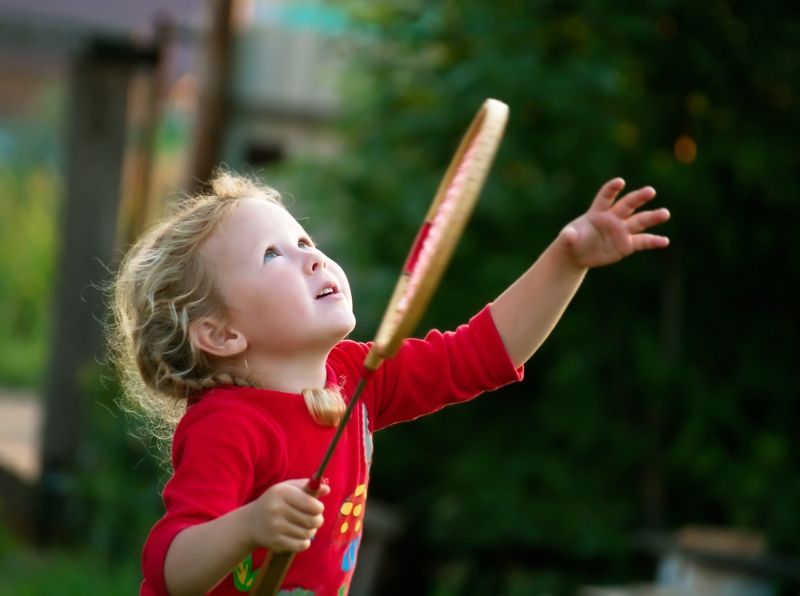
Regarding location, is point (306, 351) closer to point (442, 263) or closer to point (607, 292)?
point (442, 263)

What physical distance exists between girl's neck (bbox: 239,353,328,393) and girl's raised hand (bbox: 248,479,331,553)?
0.30 meters

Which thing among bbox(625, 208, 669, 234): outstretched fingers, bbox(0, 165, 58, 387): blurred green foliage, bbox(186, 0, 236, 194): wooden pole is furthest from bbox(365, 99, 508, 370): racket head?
bbox(0, 165, 58, 387): blurred green foliage

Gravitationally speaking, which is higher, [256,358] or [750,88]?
[750,88]

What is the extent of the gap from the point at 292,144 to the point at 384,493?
3374mm

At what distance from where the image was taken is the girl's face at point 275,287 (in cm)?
177

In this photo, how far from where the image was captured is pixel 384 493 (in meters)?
5.07

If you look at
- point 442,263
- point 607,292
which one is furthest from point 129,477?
point 442,263

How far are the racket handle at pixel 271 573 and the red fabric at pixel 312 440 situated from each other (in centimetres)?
9

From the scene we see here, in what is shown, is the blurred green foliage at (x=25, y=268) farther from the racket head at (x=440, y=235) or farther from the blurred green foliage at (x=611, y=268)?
the racket head at (x=440, y=235)

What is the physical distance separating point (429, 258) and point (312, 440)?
1.24 ft

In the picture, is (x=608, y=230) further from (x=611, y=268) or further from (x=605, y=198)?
(x=611, y=268)

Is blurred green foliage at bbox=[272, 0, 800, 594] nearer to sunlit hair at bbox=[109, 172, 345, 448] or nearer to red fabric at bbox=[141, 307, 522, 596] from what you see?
red fabric at bbox=[141, 307, 522, 596]

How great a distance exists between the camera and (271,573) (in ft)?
5.28

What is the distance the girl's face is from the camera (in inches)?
69.7
